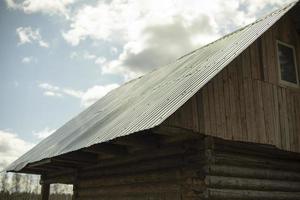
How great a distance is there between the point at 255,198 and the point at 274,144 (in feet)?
4.38

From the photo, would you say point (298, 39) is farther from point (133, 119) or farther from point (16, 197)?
point (16, 197)

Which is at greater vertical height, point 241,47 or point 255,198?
point 241,47

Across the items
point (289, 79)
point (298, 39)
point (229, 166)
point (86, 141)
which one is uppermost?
point (298, 39)

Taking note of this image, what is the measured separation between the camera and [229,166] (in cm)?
925

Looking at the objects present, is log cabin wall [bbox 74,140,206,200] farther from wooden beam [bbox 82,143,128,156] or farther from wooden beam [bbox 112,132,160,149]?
wooden beam [bbox 82,143,128,156]

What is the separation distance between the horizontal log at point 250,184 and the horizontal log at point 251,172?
0.31 feet

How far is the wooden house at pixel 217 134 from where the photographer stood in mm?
8516

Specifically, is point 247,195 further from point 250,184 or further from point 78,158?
point 78,158

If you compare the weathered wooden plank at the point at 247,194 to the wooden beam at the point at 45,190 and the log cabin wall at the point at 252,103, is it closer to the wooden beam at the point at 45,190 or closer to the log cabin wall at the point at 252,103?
the log cabin wall at the point at 252,103

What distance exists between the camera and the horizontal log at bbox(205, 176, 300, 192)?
873 centimetres

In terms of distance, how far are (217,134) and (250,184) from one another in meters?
1.79

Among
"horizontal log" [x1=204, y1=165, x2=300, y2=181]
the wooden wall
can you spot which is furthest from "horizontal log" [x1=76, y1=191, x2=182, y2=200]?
"horizontal log" [x1=204, y1=165, x2=300, y2=181]

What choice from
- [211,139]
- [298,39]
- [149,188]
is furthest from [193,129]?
[298,39]

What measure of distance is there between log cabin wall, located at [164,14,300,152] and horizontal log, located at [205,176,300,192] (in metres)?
0.90
